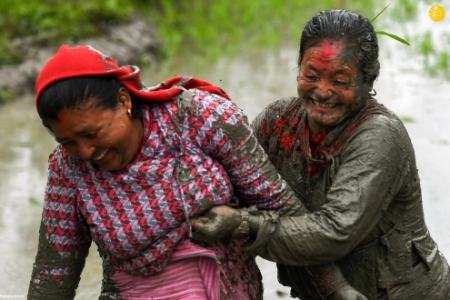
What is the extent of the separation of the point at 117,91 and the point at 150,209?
0.41 m

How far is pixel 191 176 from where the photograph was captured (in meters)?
2.85

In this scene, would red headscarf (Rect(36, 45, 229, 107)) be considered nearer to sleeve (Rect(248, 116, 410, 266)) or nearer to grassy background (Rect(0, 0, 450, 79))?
sleeve (Rect(248, 116, 410, 266))

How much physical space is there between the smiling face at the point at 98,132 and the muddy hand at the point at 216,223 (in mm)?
318

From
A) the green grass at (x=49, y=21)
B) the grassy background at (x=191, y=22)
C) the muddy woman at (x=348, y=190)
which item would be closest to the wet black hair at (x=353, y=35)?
the muddy woman at (x=348, y=190)

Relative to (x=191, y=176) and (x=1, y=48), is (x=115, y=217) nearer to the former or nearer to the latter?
(x=191, y=176)

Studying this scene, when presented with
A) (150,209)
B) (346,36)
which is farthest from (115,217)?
(346,36)

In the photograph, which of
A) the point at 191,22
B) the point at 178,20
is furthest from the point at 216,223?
the point at 178,20

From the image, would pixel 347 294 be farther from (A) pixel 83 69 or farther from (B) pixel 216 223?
(A) pixel 83 69

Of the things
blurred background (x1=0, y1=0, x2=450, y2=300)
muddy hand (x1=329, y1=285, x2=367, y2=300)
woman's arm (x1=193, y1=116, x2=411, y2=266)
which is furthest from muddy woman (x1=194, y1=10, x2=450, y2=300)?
blurred background (x1=0, y1=0, x2=450, y2=300)

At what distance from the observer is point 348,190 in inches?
115

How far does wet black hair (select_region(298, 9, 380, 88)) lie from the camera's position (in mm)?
2936

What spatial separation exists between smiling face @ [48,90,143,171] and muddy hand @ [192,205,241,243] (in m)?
0.32

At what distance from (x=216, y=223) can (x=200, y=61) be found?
6.81 meters

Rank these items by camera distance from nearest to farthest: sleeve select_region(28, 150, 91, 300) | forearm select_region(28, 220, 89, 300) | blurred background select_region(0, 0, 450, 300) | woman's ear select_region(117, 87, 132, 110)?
woman's ear select_region(117, 87, 132, 110) → sleeve select_region(28, 150, 91, 300) → forearm select_region(28, 220, 89, 300) → blurred background select_region(0, 0, 450, 300)
